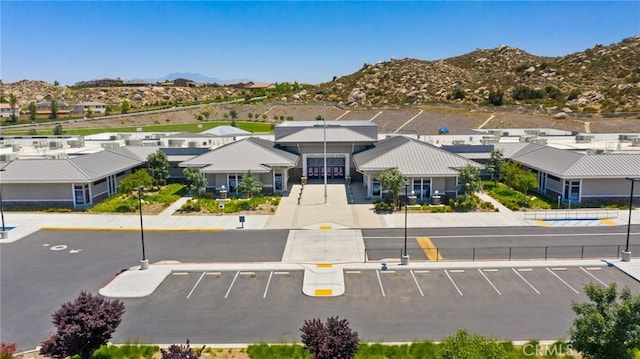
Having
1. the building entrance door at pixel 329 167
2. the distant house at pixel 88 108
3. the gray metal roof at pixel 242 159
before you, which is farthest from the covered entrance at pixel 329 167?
the distant house at pixel 88 108

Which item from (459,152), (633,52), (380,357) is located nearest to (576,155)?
(459,152)

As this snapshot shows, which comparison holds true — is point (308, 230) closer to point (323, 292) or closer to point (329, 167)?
point (323, 292)

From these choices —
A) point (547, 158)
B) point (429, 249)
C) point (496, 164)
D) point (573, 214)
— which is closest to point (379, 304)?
point (429, 249)

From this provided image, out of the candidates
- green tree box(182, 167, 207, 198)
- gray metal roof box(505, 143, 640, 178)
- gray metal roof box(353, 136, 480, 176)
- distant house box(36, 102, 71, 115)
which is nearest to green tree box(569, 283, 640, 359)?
gray metal roof box(353, 136, 480, 176)

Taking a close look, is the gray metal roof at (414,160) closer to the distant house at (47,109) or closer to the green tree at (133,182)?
the green tree at (133,182)

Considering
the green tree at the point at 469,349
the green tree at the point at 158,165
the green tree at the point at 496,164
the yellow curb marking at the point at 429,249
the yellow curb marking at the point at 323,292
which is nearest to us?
the green tree at the point at 469,349
